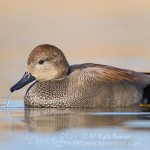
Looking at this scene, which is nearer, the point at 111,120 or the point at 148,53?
the point at 111,120

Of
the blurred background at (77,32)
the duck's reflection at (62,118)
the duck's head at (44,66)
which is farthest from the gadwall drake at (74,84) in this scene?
the blurred background at (77,32)

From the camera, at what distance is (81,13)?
18.8 m

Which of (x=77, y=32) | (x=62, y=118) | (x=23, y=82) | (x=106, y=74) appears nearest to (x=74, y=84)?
(x=106, y=74)

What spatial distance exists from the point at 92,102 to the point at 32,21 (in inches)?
258

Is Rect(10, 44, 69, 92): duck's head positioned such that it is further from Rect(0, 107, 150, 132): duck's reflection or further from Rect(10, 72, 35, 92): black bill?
Rect(0, 107, 150, 132): duck's reflection

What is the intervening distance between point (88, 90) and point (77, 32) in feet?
19.1

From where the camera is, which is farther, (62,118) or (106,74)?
(106,74)

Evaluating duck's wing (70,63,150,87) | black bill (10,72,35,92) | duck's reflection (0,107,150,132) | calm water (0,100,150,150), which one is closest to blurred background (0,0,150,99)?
black bill (10,72,35,92)

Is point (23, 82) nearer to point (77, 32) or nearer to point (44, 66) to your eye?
point (44, 66)

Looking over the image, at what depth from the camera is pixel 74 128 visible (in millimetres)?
9938

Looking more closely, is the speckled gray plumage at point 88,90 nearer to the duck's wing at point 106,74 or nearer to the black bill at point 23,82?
the duck's wing at point 106,74

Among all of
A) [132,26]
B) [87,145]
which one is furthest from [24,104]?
[132,26]

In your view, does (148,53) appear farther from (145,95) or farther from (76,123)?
(76,123)

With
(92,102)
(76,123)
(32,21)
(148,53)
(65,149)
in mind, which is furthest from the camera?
(32,21)
